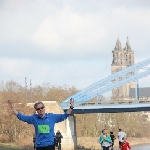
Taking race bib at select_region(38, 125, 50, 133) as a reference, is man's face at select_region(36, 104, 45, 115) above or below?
above

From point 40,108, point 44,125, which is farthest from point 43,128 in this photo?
point 40,108

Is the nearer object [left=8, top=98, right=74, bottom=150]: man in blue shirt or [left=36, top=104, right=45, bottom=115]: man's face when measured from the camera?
[left=36, top=104, right=45, bottom=115]: man's face

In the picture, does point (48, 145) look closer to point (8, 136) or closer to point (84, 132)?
point (8, 136)

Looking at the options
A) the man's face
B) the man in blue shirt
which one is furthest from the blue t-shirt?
the man's face

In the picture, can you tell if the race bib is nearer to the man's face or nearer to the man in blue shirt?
the man in blue shirt

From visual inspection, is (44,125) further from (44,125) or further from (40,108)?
(40,108)

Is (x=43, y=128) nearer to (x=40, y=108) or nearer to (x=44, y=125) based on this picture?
(x=44, y=125)

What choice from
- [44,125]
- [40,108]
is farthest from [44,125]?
[40,108]

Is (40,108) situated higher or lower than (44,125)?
higher

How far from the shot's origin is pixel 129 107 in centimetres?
6094

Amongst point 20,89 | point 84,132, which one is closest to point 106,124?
point 84,132

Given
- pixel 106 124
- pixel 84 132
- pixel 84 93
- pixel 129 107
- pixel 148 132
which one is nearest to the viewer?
pixel 129 107

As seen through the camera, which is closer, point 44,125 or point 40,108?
point 40,108

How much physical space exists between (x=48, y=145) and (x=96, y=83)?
60387 millimetres
